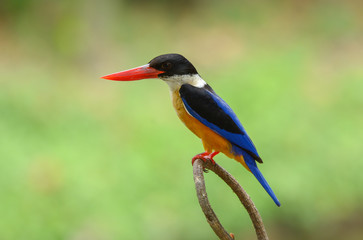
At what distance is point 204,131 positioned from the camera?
185 centimetres

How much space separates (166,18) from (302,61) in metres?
3.14

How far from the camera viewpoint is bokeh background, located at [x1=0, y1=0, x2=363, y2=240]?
165 inches

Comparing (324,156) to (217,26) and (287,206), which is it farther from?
(217,26)

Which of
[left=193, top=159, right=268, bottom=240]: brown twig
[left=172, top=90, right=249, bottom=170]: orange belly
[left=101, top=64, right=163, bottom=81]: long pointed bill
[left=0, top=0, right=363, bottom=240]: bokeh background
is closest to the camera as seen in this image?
[left=193, top=159, right=268, bottom=240]: brown twig

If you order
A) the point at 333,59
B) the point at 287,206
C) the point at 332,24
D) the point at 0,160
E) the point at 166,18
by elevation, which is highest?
the point at 166,18

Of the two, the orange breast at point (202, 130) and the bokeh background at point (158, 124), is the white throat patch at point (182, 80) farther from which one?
the bokeh background at point (158, 124)

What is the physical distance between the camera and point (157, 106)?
591 centimetres

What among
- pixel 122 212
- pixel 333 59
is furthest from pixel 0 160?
pixel 333 59

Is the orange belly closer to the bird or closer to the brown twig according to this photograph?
the bird

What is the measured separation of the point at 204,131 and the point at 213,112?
114 millimetres

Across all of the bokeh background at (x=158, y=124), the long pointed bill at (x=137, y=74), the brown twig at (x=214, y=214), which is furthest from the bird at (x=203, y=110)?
the bokeh background at (x=158, y=124)

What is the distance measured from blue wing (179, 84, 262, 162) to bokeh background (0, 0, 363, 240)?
234 centimetres

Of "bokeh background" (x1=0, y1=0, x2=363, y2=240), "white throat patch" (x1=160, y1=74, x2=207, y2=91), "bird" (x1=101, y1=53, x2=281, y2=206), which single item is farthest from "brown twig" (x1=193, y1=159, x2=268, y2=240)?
"bokeh background" (x1=0, y1=0, x2=363, y2=240)

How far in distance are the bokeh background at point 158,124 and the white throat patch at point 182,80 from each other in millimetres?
2341
